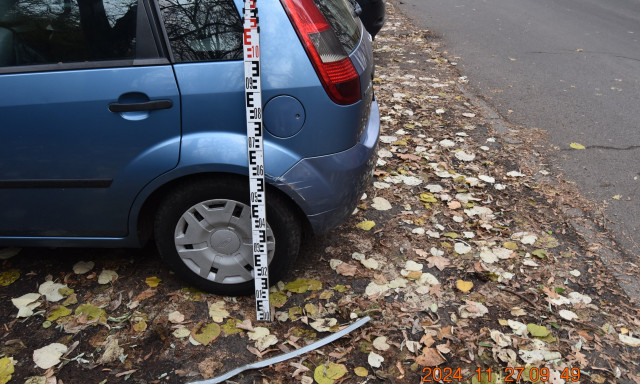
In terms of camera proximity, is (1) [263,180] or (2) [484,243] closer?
(1) [263,180]

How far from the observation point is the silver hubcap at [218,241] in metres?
2.81

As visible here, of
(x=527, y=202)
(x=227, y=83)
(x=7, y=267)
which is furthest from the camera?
(x=527, y=202)

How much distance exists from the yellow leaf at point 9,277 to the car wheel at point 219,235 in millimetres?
996

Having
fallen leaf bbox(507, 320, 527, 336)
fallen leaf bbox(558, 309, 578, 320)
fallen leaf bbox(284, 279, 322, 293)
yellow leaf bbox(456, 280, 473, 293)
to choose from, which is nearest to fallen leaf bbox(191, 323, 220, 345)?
fallen leaf bbox(284, 279, 322, 293)

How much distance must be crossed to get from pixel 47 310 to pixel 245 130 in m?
1.51

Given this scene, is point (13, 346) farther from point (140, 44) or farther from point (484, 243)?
point (484, 243)

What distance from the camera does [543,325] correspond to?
2877 mm

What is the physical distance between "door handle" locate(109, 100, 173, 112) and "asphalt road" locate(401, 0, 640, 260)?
9.89ft

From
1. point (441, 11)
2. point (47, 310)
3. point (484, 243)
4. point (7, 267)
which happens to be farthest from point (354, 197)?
point (441, 11)

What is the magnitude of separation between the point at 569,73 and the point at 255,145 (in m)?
5.95

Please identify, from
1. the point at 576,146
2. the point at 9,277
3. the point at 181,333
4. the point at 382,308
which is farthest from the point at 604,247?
the point at 9,277

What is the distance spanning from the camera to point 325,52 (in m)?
2.61

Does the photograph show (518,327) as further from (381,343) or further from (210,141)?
(210,141)

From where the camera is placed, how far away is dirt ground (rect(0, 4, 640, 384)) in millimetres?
2621
